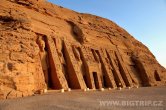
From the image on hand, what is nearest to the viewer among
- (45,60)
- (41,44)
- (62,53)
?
(41,44)

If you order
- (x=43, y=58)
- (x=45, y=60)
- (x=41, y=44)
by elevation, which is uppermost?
(x=41, y=44)

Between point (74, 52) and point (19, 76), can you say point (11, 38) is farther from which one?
point (74, 52)

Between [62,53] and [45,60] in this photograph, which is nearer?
[45,60]

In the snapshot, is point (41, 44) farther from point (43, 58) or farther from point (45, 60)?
point (45, 60)

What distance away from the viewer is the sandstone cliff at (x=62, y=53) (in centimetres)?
1240

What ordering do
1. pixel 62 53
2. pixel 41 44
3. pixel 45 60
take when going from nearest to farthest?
pixel 41 44
pixel 45 60
pixel 62 53

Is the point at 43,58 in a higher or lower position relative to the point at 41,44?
Answer: lower

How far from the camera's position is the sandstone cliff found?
12398mm

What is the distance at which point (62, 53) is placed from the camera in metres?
18.2

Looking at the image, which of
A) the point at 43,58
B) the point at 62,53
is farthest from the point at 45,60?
the point at 62,53

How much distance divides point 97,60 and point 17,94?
11.3m

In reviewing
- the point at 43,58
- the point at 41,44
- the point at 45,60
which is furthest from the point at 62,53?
the point at 41,44

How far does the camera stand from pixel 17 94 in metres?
11.3

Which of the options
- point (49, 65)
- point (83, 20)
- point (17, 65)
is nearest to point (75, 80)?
point (49, 65)
